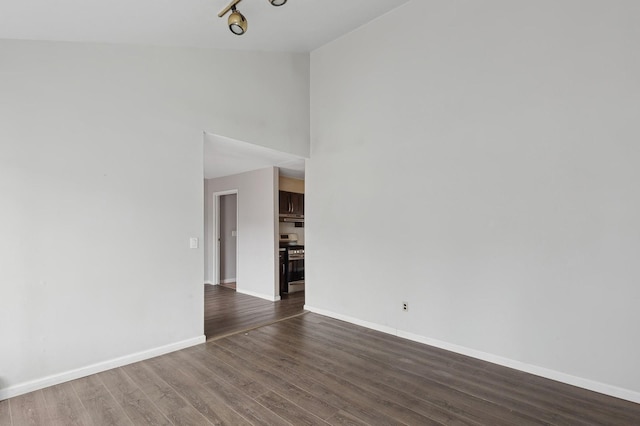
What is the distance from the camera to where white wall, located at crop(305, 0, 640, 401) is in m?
2.47

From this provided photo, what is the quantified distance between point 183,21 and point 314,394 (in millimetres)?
3486

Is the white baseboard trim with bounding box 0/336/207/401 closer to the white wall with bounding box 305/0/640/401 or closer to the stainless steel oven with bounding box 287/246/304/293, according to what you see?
the white wall with bounding box 305/0/640/401

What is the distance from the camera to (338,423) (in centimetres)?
208

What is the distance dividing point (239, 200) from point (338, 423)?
15.4 ft

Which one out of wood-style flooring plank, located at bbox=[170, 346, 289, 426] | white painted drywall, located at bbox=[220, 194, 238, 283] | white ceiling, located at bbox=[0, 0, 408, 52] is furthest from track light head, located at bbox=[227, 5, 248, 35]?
white painted drywall, located at bbox=[220, 194, 238, 283]

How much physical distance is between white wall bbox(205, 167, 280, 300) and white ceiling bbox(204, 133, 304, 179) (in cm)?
23

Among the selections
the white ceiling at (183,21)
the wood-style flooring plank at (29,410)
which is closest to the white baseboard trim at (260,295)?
the wood-style flooring plank at (29,410)

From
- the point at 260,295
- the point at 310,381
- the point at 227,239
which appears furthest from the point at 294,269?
the point at 310,381

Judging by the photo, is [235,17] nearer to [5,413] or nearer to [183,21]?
[183,21]

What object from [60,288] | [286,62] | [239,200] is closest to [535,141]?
[286,62]

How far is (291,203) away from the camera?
6.13 metres

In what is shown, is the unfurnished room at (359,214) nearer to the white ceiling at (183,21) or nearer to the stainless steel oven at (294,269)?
the white ceiling at (183,21)

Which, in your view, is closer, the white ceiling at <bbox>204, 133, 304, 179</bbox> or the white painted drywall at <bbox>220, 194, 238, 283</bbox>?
the white ceiling at <bbox>204, 133, 304, 179</bbox>

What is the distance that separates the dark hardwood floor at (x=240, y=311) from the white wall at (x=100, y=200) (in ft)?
2.07
